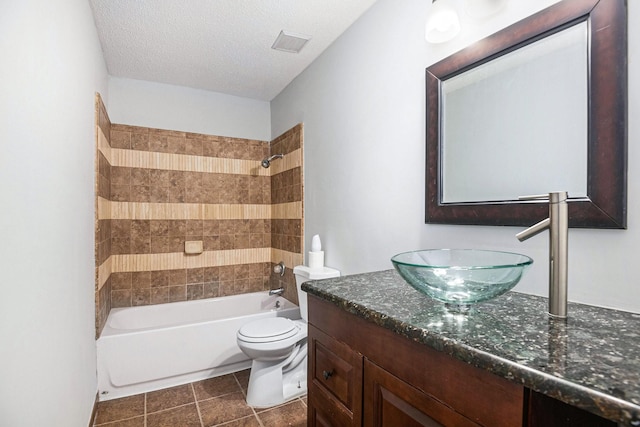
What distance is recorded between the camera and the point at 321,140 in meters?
2.47

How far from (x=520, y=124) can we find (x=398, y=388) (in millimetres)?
975

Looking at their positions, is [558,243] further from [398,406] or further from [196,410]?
[196,410]

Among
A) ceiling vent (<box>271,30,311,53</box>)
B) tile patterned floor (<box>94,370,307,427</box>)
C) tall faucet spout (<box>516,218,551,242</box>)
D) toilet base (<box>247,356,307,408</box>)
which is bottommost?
tile patterned floor (<box>94,370,307,427</box>)

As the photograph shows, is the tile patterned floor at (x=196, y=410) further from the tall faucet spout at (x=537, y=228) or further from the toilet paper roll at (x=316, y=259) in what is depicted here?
the tall faucet spout at (x=537, y=228)

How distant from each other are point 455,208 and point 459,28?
0.76 m

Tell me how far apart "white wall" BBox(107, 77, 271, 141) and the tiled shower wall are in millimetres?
91

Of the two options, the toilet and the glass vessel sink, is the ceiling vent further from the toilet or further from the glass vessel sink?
the glass vessel sink

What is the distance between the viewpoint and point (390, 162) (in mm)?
1758

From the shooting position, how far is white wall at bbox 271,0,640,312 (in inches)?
37.0

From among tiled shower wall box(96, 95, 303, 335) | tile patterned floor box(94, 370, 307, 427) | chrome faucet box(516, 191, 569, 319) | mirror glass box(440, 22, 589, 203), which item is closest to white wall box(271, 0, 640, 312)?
mirror glass box(440, 22, 589, 203)

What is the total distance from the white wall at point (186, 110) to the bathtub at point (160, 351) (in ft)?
5.58

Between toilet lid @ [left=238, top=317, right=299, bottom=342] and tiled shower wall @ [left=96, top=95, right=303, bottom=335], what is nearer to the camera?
toilet lid @ [left=238, top=317, right=299, bottom=342]

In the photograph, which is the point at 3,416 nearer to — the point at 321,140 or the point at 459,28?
the point at 459,28

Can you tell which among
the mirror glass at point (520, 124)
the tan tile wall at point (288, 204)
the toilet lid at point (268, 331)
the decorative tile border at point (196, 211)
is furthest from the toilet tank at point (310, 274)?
the mirror glass at point (520, 124)
